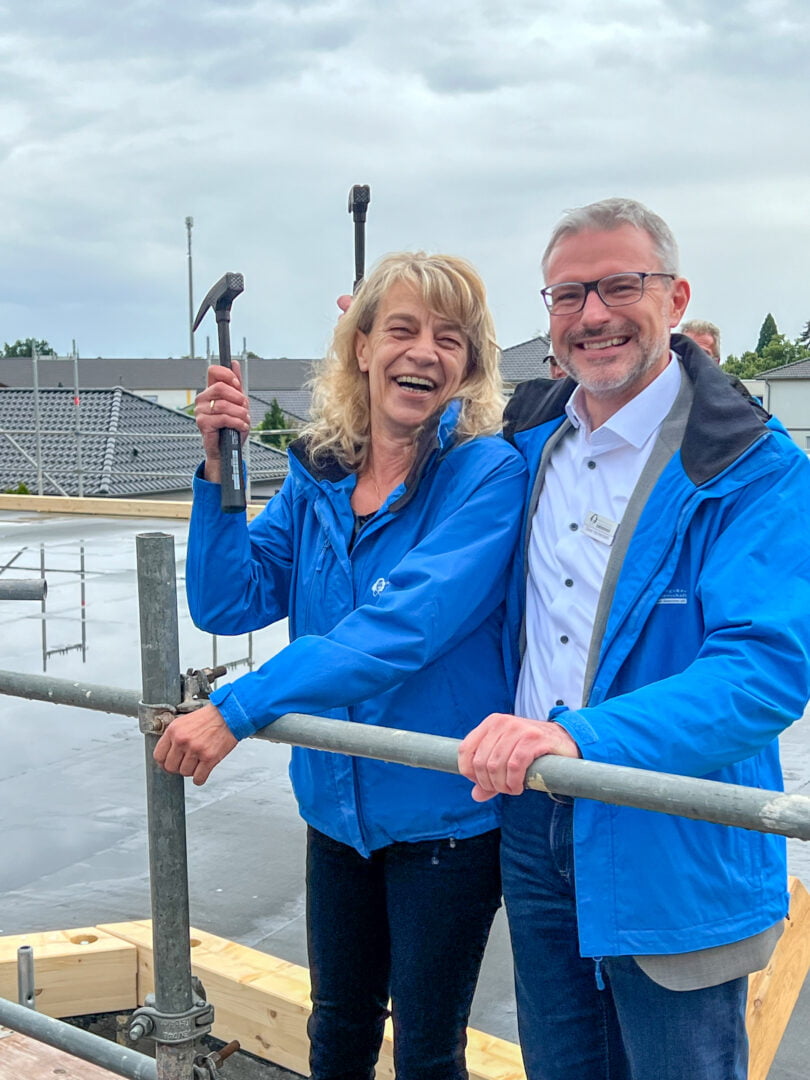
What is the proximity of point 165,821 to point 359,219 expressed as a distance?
133 centimetres

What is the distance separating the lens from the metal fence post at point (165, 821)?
5.57 ft

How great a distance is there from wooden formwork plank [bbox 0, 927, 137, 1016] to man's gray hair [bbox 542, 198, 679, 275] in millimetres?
2429

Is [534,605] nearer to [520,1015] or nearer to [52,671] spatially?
[520,1015]

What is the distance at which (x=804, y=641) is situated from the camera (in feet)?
5.01

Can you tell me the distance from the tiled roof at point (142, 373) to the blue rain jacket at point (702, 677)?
73931mm

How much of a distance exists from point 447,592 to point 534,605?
166 mm

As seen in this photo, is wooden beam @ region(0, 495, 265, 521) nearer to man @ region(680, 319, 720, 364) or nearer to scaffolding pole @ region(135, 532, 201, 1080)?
man @ region(680, 319, 720, 364)

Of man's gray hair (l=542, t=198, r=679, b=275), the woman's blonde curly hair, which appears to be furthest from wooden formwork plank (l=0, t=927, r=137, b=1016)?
man's gray hair (l=542, t=198, r=679, b=275)

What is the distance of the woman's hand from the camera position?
6.90ft

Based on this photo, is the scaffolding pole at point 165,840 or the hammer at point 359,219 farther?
the hammer at point 359,219

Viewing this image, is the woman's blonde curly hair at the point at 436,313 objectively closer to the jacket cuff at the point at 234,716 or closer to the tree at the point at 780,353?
the jacket cuff at the point at 234,716

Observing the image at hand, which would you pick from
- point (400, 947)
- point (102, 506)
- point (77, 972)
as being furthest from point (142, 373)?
point (400, 947)

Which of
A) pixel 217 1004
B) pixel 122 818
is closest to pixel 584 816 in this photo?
pixel 217 1004

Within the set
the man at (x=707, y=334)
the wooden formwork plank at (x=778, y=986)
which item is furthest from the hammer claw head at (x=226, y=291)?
the man at (x=707, y=334)
